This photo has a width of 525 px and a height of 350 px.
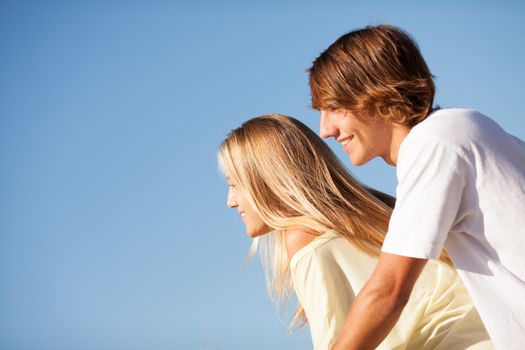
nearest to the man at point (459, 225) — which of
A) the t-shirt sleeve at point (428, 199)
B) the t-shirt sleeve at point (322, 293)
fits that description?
the t-shirt sleeve at point (428, 199)

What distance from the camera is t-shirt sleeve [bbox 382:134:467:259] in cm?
287

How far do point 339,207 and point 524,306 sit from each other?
175 cm

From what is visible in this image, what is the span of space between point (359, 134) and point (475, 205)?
737 mm

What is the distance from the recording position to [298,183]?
468 cm

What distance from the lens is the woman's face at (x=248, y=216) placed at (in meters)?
4.97

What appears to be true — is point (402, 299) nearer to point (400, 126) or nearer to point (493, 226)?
point (493, 226)

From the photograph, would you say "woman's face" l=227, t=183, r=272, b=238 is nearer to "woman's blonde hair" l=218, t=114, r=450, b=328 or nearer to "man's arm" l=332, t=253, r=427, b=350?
"woman's blonde hair" l=218, t=114, r=450, b=328

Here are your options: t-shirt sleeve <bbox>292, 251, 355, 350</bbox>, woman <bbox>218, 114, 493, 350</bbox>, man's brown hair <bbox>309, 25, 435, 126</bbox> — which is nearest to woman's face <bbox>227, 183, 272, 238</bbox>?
woman <bbox>218, 114, 493, 350</bbox>

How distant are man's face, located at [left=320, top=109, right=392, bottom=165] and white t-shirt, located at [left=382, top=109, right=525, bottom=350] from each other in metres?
0.44

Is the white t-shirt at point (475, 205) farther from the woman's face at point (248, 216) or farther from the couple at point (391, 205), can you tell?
the woman's face at point (248, 216)

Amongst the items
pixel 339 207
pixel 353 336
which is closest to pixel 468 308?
pixel 339 207

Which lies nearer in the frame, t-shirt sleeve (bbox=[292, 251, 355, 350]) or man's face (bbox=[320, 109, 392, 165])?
man's face (bbox=[320, 109, 392, 165])

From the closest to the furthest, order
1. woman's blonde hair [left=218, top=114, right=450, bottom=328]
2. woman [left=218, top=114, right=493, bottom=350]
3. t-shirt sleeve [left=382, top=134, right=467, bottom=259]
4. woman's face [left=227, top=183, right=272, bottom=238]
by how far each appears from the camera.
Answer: t-shirt sleeve [left=382, top=134, right=467, bottom=259]
woman [left=218, top=114, right=493, bottom=350]
woman's blonde hair [left=218, top=114, right=450, bottom=328]
woman's face [left=227, top=183, right=272, bottom=238]

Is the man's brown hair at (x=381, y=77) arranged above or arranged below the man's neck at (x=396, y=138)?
above
